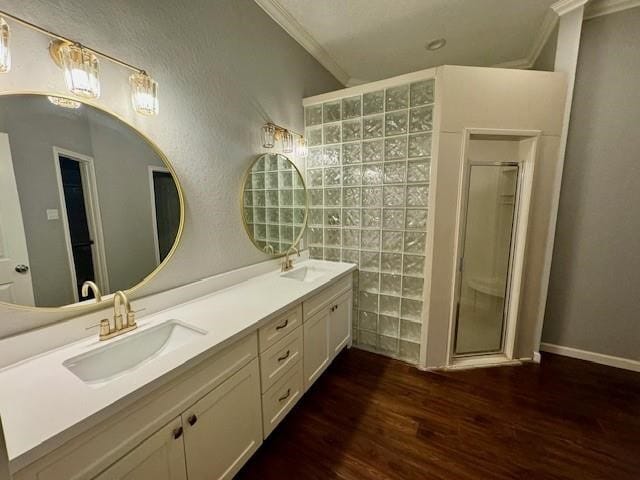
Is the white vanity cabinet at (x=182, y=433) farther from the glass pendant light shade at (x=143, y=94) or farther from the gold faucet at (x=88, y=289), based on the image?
the glass pendant light shade at (x=143, y=94)

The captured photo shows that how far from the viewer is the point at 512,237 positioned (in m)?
2.16

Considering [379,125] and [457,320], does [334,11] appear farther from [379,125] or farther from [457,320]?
[457,320]

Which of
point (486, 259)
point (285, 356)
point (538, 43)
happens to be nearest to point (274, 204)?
point (285, 356)

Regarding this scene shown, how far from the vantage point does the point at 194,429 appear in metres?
1.04

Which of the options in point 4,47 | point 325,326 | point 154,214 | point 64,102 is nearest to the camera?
point 4,47

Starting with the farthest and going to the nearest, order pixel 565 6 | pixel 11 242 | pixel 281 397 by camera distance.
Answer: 1. pixel 565 6
2. pixel 281 397
3. pixel 11 242

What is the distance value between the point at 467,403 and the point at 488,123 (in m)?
2.00

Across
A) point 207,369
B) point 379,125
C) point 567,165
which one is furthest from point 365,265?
point 567,165

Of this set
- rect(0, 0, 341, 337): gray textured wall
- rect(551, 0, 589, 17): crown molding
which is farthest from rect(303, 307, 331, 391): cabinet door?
rect(551, 0, 589, 17): crown molding

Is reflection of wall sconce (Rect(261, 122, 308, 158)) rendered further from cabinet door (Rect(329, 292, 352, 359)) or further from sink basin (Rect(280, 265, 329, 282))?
cabinet door (Rect(329, 292, 352, 359))

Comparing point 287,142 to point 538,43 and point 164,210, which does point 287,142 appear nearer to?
point 164,210

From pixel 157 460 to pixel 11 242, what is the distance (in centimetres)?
96

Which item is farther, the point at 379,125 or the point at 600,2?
the point at 379,125

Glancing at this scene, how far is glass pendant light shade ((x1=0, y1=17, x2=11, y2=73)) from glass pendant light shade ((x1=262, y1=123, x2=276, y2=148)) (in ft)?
4.34
